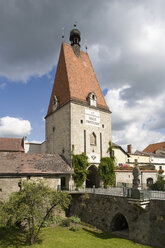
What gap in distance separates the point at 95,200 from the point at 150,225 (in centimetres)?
698

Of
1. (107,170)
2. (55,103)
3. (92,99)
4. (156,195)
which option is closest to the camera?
(156,195)

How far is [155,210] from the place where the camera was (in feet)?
51.1

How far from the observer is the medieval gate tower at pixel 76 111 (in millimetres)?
27156

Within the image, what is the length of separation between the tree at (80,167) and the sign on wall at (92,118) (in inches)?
199

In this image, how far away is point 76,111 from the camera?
27.5 meters

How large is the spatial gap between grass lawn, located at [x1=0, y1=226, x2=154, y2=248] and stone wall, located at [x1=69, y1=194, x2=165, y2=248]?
92cm

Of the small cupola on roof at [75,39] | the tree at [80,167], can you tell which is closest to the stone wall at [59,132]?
the tree at [80,167]

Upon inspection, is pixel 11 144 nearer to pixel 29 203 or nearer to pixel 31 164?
pixel 31 164

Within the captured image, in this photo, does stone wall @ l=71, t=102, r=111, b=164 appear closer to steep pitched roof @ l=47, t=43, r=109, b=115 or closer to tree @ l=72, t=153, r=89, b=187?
tree @ l=72, t=153, r=89, b=187

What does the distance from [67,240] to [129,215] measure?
19.0 ft

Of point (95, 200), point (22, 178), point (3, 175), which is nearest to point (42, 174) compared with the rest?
point (22, 178)

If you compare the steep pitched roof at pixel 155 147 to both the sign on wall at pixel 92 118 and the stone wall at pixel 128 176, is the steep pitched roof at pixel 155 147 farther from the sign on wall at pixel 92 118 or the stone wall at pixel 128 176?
the sign on wall at pixel 92 118

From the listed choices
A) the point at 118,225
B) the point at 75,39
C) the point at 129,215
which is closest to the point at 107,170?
the point at 118,225

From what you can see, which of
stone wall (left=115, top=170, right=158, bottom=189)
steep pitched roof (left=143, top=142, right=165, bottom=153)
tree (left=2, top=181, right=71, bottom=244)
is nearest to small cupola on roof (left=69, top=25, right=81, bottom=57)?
stone wall (left=115, top=170, right=158, bottom=189)
